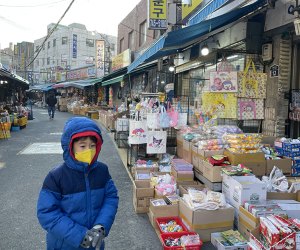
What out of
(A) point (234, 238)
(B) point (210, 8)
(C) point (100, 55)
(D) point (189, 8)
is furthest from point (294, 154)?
(C) point (100, 55)

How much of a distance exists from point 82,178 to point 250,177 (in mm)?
3045

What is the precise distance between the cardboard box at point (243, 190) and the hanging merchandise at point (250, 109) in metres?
2.29

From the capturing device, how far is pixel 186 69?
11.6 metres

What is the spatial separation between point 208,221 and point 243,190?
26.4 inches

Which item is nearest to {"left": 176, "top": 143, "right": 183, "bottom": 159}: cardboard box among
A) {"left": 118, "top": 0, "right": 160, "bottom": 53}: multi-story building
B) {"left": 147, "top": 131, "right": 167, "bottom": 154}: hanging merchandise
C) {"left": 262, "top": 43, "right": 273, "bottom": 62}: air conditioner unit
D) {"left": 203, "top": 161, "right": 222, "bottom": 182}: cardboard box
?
{"left": 147, "top": 131, "right": 167, "bottom": 154}: hanging merchandise

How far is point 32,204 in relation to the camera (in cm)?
539

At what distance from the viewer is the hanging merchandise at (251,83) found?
254 inches

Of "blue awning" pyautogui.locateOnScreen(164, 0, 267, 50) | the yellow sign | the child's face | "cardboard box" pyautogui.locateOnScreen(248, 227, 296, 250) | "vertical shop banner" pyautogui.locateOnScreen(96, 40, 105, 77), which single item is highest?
"vertical shop banner" pyautogui.locateOnScreen(96, 40, 105, 77)

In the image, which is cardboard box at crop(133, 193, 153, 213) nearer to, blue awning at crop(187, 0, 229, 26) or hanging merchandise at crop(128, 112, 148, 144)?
hanging merchandise at crop(128, 112, 148, 144)

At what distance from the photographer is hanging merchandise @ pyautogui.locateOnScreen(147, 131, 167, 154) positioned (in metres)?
6.77

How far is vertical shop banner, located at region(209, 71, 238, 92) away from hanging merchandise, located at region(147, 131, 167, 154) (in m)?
1.56

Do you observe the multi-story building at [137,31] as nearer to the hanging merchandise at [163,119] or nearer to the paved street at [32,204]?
the paved street at [32,204]

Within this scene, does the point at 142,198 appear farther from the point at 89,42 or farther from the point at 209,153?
the point at 89,42

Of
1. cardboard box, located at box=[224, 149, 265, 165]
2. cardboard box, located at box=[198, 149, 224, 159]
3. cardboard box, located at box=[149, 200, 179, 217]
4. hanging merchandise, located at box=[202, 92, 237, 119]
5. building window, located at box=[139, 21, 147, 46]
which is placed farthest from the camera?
building window, located at box=[139, 21, 147, 46]
